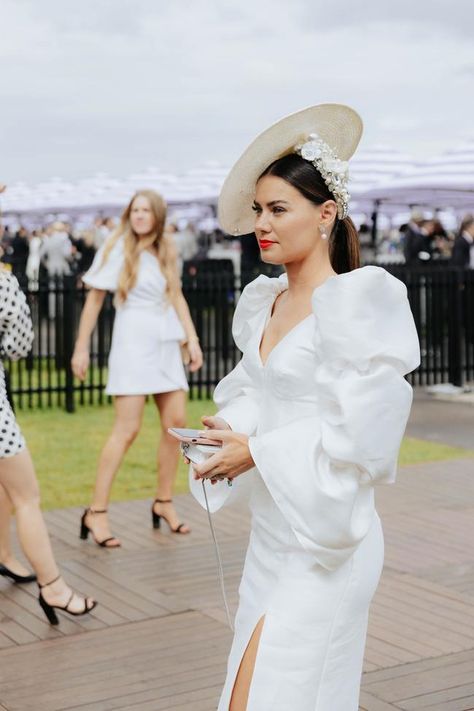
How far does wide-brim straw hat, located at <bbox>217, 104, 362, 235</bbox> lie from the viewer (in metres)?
3.24

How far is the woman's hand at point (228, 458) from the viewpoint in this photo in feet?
9.85

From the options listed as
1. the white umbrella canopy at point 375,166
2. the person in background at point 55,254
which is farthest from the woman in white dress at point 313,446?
the white umbrella canopy at point 375,166

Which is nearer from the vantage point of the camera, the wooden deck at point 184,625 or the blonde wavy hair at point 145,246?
the wooden deck at point 184,625

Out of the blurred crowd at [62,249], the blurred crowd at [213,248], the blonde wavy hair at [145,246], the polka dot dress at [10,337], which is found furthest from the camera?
the blurred crowd at [62,249]

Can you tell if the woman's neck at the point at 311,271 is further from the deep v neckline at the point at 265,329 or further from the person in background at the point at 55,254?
the person in background at the point at 55,254

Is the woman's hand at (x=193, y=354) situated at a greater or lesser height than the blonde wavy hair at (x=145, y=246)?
lesser

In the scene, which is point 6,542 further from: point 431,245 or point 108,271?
point 431,245

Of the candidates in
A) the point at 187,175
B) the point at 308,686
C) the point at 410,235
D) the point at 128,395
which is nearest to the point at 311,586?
the point at 308,686

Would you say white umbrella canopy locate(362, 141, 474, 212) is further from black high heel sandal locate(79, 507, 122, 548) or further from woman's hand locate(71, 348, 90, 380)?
black high heel sandal locate(79, 507, 122, 548)

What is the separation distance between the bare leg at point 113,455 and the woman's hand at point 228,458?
3.93 metres

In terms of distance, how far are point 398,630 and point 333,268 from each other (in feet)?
8.33

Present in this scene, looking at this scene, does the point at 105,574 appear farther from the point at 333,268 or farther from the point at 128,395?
the point at 333,268

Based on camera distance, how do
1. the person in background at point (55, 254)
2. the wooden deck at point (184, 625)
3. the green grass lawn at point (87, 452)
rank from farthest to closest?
1. the person in background at point (55, 254)
2. the green grass lawn at point (87, 452)
3. the wooden deck at point (184, 625)

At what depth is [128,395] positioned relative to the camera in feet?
23.1
